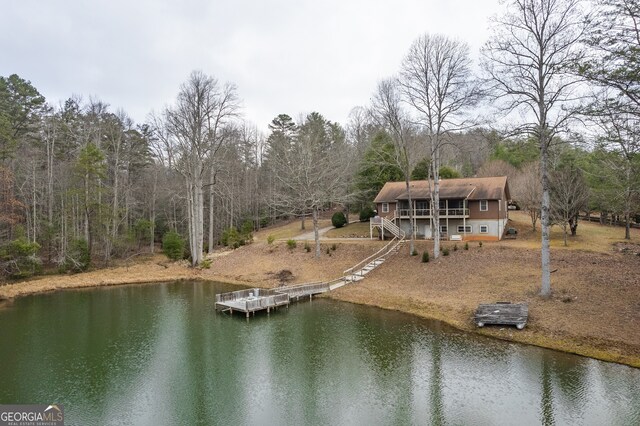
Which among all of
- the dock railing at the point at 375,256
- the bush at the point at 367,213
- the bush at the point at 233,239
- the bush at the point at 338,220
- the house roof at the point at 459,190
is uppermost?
the house roof at the point at 459,190

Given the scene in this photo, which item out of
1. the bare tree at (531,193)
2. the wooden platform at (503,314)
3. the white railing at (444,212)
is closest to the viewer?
the wooden platform at (503,314)

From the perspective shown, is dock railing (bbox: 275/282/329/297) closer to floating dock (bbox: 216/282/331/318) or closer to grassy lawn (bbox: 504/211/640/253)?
floating dock (bbox: 216/282/331/318)

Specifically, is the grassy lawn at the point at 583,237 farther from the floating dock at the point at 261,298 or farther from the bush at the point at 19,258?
the bush at the point at 19,258

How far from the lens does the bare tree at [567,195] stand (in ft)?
85.5

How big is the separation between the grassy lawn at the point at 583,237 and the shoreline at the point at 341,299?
11.2 metres

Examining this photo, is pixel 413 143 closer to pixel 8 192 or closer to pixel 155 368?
pixel 155 368

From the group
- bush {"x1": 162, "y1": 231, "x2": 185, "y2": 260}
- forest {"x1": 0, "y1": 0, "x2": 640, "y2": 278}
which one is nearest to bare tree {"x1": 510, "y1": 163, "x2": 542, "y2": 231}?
forest {"x1": 0, "y1": 0, "x2": 640, "y2": 278}

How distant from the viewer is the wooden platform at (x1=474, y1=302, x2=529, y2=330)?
52.9 ft

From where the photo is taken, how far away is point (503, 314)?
54.4ft

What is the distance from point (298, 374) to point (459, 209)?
2292 cm

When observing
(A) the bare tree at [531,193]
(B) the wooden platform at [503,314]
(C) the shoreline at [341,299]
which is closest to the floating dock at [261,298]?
(C) the shoreline at [341,299]

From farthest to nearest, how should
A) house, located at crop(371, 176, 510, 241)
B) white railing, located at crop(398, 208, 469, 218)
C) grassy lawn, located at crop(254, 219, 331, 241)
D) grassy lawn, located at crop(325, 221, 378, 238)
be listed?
1. grassy lawn, located at crop(254, 219, 331, 241)
2. grassy lawn, located at crop(325, 221, 378, 238)
3. white railing, located at crop(398, 208, 469, 218)
4. house, located at crop(371, 176, 510, 241)

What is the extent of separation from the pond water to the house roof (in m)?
15.6

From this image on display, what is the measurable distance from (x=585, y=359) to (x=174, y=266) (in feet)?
97.2
